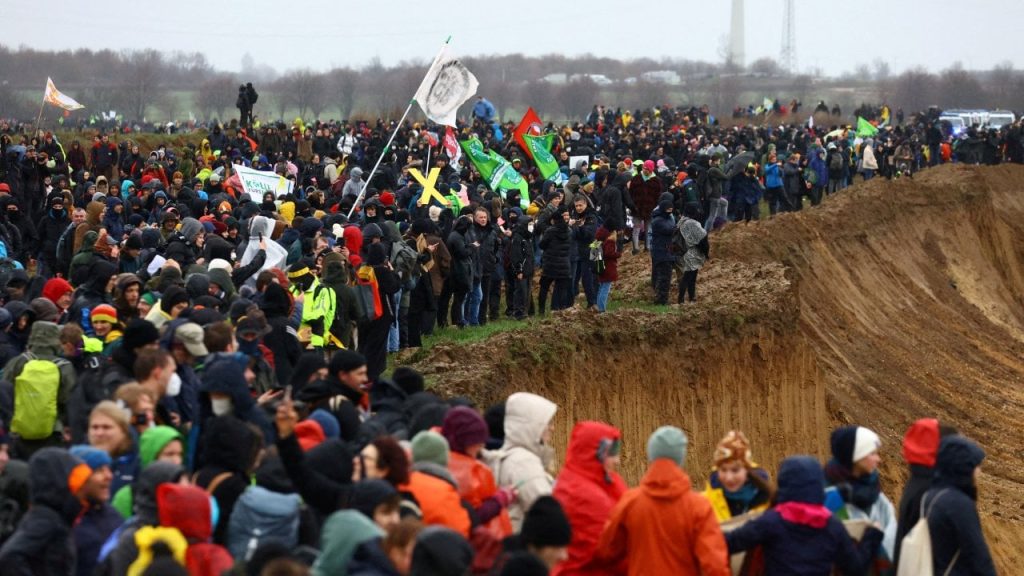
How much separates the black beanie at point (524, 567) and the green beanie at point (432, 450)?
6.63 ft

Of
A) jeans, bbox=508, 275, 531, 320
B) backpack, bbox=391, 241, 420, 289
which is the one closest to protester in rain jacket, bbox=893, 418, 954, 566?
backpack, bbox=391, 241, 420, 289

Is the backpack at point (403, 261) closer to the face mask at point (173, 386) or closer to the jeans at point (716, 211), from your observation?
the face mask at point (173, 386)

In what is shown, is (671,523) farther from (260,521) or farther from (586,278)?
(586,278)

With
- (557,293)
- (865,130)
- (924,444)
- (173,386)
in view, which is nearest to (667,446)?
(924,444)

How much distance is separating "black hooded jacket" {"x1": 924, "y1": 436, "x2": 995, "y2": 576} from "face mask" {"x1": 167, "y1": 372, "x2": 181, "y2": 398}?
4.90m

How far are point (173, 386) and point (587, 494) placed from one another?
3099mm

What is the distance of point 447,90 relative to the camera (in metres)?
26.5

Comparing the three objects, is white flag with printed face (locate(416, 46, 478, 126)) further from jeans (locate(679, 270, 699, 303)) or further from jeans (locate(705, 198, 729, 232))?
jeans (locate(705, 198, 729, 232))

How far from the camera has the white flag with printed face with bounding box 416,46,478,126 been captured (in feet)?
86.5

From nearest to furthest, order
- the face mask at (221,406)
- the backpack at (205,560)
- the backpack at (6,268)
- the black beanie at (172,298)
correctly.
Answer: the backpack at (205,560) → the face mask at (221,406) → the black beanie at (172,298) → the backpack at (6,268)

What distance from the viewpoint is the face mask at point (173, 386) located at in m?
10.6

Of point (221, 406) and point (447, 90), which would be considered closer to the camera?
point (221, 406)

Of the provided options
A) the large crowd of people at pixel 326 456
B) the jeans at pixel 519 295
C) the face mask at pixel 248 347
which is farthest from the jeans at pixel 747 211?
the face mask at pixel 248 347

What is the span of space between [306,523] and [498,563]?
1.33m
